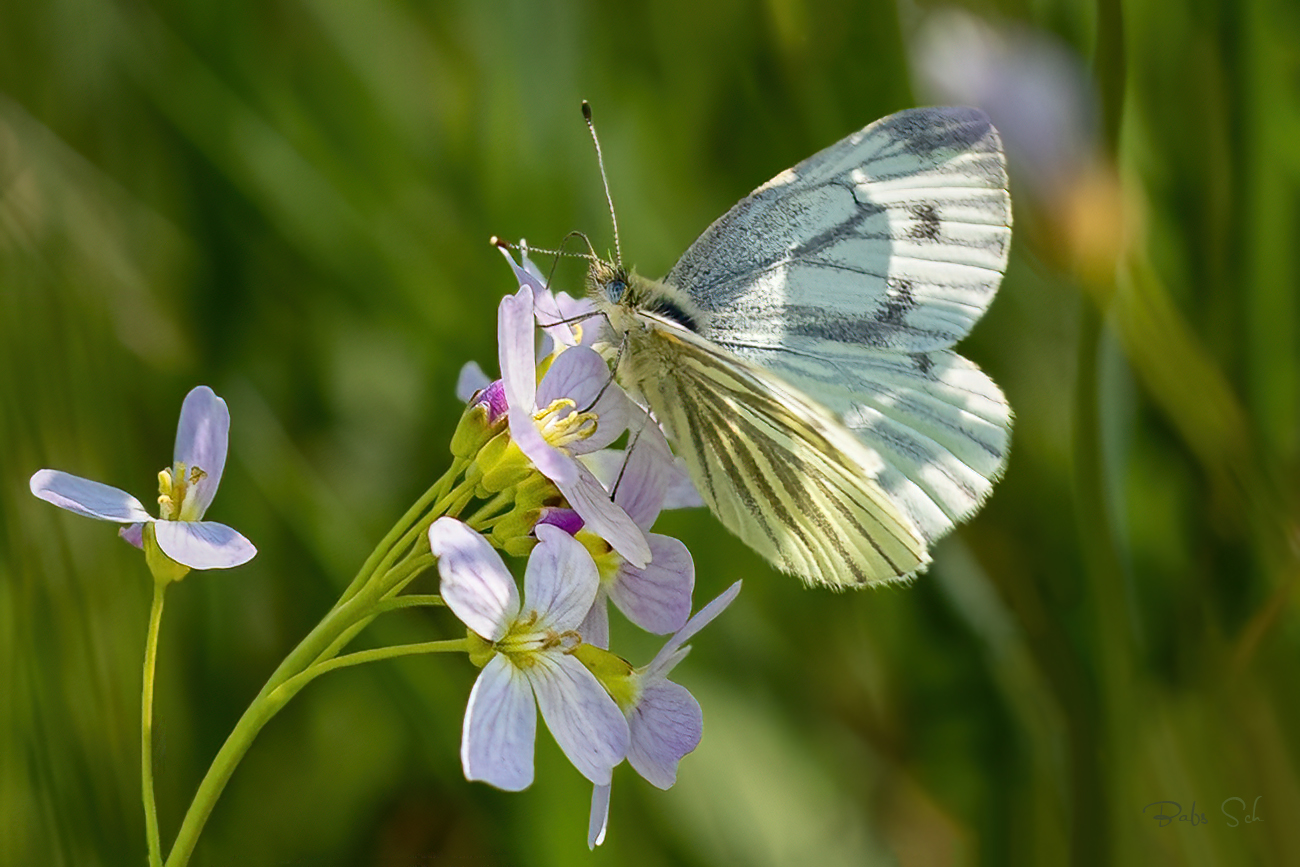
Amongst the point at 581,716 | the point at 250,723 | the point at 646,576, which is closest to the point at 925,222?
the point at 646,576

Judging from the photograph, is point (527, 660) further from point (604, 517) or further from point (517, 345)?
point (517, 345)

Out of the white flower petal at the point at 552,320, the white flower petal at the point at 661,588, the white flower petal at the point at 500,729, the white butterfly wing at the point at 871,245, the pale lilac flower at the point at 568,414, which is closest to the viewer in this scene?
the white flower petal at the point at 500,729

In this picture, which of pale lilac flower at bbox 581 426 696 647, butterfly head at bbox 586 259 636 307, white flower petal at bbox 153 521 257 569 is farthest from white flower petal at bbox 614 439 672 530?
white flower petal at bbox 153 521 257 569

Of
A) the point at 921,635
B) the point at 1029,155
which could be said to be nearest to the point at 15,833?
the point at 921,635

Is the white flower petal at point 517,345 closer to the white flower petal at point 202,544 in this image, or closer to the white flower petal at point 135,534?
the white flower petal at point 202,544
